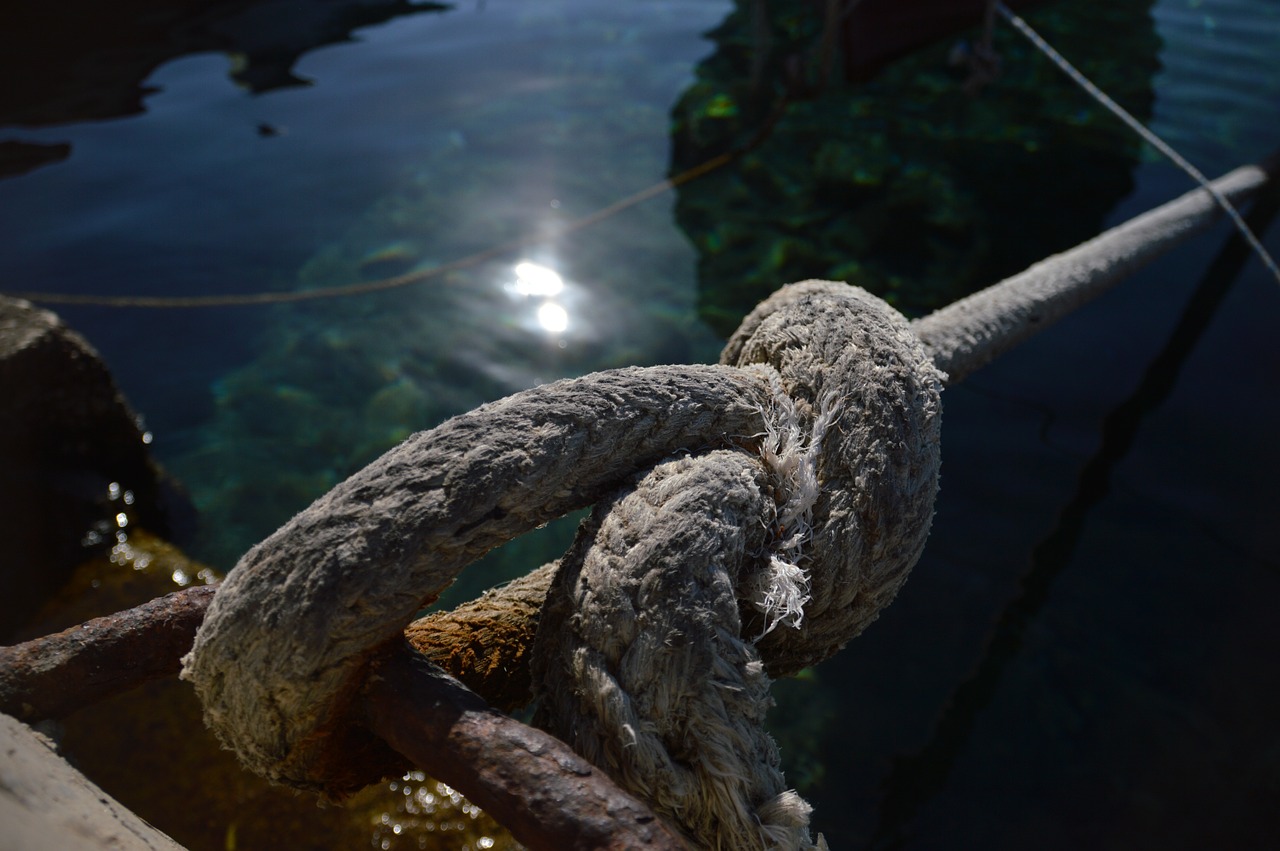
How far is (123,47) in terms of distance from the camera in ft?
22.0

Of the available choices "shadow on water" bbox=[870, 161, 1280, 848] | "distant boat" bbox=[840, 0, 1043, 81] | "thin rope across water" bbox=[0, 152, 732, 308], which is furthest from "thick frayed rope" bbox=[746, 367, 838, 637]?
"distant boat" bbox=[840, 0, 1043, 81]

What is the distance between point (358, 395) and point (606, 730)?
321 centimetres

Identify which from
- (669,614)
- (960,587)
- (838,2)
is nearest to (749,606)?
(669,614)

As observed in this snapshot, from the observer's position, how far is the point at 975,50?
5.43 metres

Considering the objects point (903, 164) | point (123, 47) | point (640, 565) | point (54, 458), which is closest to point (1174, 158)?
point (903, 164)

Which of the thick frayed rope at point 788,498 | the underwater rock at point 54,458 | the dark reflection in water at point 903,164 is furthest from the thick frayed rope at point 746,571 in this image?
the dark reflection in water at point 903,164

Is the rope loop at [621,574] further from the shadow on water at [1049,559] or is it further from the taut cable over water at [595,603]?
the shadow on water at [1049,559]

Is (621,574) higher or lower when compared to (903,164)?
higher

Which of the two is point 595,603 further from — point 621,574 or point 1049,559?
point 1049,559

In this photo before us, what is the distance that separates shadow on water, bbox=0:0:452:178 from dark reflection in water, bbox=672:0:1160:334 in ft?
10.5

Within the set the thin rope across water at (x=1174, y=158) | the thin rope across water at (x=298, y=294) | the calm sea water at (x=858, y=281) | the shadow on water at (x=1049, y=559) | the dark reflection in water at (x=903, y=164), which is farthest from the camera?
the dark reflection in water at (x=903, y=164)

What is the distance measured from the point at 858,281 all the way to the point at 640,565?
3.58 meters

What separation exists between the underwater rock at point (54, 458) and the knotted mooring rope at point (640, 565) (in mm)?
2046

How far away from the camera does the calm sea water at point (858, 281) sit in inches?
101
